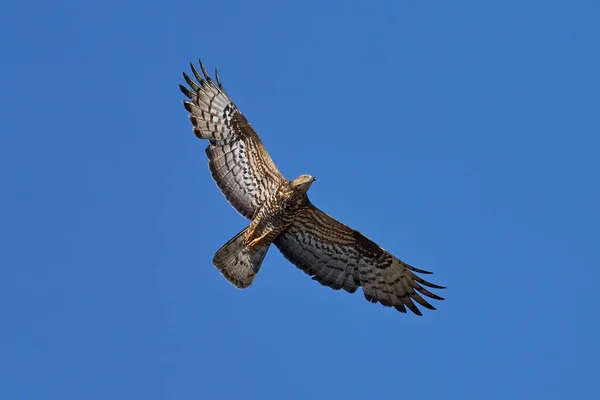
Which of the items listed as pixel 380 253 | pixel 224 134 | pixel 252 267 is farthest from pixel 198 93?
pixel 380 253

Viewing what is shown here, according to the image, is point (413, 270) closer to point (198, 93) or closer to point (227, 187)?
point (227, 187)

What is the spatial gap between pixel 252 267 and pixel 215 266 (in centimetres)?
64

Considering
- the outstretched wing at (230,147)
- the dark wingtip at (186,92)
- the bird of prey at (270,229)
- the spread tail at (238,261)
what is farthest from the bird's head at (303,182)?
the dark wingtip at (186,92)

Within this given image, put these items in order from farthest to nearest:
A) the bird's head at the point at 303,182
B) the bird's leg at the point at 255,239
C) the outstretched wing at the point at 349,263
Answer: the outstretched wing at the point at 349,263 → the bird's leg at the point at 255,239 → the bird's head at the point at 303,182

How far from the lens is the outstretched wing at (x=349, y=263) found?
17.5 m

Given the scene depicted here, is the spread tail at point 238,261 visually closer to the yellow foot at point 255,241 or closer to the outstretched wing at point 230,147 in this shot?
the yellow foot at point 255,241

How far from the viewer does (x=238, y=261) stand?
1727 cm

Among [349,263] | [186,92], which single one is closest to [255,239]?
[349,263]

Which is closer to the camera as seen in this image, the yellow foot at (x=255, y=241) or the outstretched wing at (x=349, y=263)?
the yellow foot at (x=255, y=241)

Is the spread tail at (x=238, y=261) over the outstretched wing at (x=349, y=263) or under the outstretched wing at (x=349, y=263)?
under

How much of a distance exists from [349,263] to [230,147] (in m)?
2.95

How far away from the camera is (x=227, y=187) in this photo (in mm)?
17422

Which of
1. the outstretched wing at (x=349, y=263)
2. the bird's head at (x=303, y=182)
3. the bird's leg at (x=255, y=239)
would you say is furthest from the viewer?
the outstretched wing at (x=349, y=263)

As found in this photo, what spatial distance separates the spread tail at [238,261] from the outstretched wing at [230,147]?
570 millimetres
